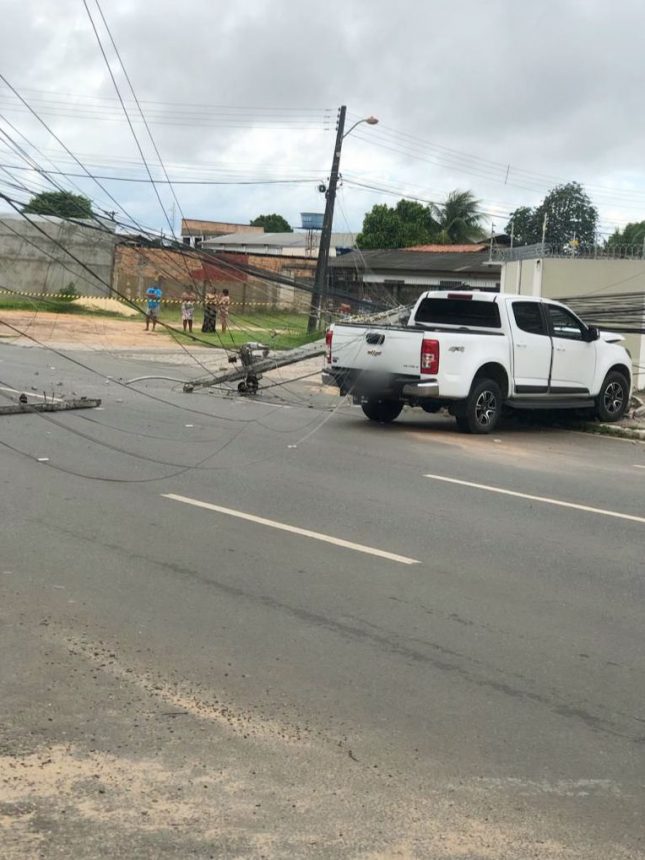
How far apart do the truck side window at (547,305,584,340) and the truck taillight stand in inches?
99.6

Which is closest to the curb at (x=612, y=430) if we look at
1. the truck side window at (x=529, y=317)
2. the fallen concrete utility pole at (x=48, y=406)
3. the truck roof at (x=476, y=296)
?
the truck side window at (x=529, y=317)

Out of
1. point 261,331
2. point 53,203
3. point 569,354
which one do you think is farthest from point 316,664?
point 261,331

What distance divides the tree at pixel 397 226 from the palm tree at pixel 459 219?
1.05 m

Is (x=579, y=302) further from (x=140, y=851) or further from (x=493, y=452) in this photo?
(x=140, y=851)

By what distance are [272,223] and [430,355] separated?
367ft

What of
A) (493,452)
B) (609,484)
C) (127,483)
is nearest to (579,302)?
(493,452)

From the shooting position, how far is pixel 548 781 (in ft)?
13.3

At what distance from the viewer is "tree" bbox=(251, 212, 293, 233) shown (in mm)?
121250

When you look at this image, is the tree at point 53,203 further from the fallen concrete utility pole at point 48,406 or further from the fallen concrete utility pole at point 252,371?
the fallen concrete utility pole at point 252,371

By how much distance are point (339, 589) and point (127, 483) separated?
3845mm

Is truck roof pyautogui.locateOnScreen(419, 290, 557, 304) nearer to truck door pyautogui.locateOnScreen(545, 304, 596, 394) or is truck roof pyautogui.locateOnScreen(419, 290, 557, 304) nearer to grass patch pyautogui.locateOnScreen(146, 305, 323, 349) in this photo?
truck door pyautogui.locateOnScreen(545, 304, 596, 394)

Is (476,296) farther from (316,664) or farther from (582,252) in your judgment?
(316,664)

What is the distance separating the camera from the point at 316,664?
5.21 metres

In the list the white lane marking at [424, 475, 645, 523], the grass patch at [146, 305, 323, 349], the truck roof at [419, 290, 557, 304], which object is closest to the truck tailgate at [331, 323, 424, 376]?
the truck roof at [419, 290, 557, 304]
